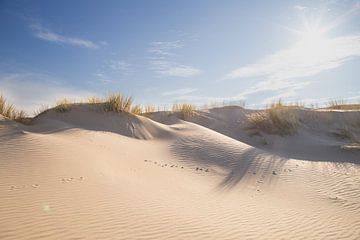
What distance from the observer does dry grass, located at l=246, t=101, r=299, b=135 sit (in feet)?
47.6

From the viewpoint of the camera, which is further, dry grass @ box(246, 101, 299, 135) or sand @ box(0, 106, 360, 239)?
dry grass @ box(246, 101, 299, 135)

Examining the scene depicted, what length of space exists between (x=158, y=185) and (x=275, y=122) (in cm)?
950

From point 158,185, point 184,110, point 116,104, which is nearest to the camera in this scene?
point 158,185

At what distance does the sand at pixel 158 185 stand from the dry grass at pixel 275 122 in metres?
1.90

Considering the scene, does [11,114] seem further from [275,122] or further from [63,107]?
[275,122]

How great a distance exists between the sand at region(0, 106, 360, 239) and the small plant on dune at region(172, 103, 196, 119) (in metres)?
3.38

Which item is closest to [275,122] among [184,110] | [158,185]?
[184,110]

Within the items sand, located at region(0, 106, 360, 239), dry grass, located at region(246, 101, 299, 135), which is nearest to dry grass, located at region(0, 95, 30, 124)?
sand, located at region(0, 106, 360, 239)

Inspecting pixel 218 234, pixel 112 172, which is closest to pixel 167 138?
pixel 112 172

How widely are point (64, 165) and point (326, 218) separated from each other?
5.03m

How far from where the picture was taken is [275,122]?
584 inches

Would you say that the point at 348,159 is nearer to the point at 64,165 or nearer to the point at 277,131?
the point at 277,131

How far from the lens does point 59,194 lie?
5.12 m

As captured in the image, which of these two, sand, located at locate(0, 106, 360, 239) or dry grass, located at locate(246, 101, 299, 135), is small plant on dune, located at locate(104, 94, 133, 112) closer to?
sand, located at locate(0, 106, 360, 239)
